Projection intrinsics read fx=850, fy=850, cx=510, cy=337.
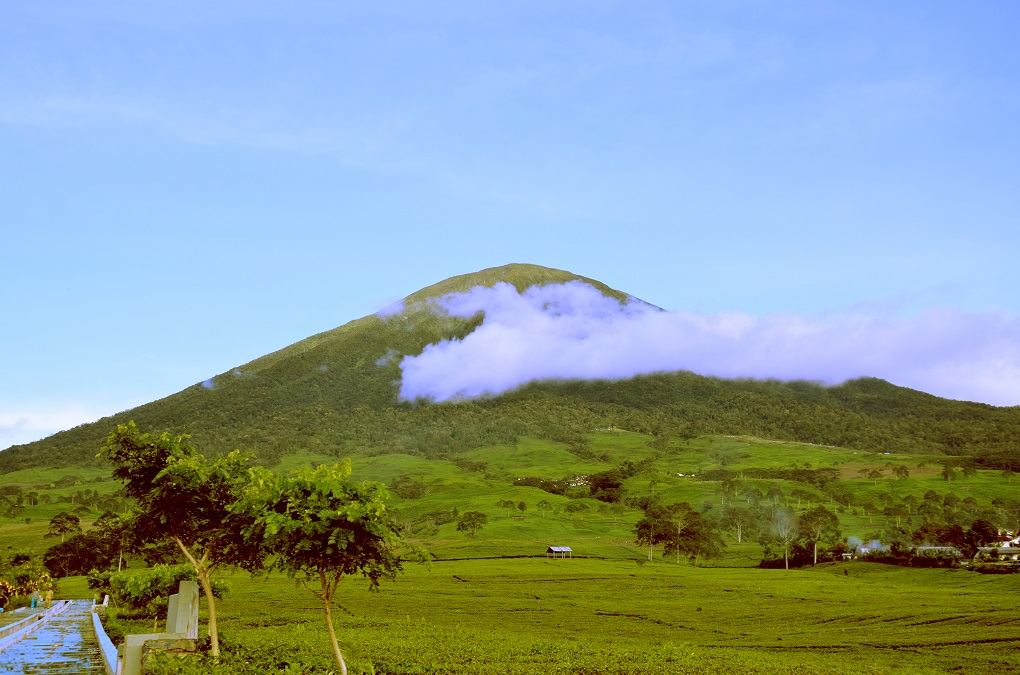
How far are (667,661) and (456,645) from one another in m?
9.75

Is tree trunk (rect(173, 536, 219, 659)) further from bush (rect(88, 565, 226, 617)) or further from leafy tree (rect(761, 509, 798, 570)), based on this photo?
leafy tree (rect(761, 509, 798, 570))

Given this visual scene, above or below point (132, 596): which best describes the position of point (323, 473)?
above

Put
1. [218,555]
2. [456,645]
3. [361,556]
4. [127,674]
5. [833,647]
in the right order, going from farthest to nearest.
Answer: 1. [833,647]
2. [456,645]
3. [218,555]
4. [361,556]
5. [127,674]

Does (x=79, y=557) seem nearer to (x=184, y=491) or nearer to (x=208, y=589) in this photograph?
(x=208, y=589)

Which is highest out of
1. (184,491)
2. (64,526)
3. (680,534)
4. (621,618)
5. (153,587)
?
(184,491)

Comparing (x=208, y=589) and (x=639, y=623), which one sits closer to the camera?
(x=208, y=589)

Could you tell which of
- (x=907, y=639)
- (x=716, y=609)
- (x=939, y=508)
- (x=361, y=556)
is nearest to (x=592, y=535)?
(x=939, y=508)

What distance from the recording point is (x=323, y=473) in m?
21.1

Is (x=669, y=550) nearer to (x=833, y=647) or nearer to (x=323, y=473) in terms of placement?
(x=833, y=647)

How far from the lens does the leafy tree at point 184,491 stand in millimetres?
24406

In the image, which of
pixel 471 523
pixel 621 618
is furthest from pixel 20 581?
pixel 471 523

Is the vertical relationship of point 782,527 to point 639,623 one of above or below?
below

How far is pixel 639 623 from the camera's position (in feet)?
170

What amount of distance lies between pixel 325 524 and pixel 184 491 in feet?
22.0
